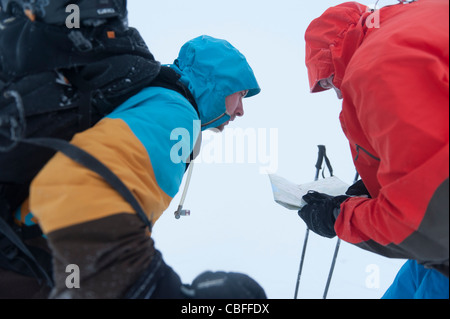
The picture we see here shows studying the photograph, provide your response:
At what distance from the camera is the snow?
2656mm

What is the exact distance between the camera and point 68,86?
0.74 m

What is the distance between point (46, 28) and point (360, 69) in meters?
0.68

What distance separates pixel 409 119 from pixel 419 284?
665 millimetres

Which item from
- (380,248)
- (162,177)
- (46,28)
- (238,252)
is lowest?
(238,252)

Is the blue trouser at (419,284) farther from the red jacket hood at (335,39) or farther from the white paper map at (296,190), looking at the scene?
the red jacket hood at (335,39)

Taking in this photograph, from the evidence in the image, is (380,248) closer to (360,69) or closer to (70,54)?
(360,69)

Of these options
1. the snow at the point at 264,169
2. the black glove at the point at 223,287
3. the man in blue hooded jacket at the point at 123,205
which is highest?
the man in blue hooded jacket at the point at 123,205

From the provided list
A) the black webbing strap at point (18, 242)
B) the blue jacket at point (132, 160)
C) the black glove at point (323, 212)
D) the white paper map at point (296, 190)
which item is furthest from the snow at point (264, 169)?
the black webbing strap at point (18, 242)

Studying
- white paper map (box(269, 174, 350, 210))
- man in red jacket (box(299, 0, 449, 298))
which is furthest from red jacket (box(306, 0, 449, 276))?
white paper map (box(269, 174, 350, 210))

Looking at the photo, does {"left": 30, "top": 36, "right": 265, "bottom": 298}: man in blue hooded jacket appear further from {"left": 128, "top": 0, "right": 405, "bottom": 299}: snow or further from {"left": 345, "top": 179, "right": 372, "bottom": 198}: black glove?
{"left": 128, "top": 0, "right": 405, "bottom": 299}: snow

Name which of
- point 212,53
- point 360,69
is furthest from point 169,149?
point 212,53

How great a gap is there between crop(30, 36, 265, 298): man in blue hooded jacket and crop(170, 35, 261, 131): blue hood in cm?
31

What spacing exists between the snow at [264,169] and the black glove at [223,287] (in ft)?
3.46

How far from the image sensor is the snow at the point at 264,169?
2.66 m
